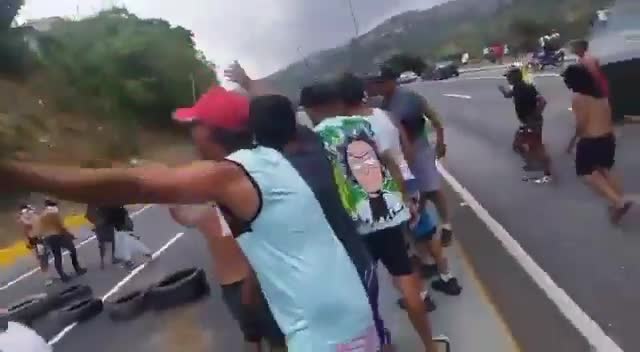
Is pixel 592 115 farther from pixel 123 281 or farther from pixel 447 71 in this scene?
pixel 447 71

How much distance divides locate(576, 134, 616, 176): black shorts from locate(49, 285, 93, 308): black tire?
673 centimetres

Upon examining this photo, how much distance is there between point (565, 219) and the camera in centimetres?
1088

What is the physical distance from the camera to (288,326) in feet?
9.57

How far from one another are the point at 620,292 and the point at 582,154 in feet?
7.62

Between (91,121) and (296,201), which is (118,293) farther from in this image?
(91,121)

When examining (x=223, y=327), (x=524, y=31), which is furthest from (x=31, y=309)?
(x=524, y=31)

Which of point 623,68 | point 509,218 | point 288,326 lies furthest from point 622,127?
point 288,326

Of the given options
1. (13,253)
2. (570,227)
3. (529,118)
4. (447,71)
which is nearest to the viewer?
(570,227)

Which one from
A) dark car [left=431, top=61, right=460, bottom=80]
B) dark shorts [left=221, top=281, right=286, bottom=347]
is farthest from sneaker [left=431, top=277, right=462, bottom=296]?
dark car [left=431, top=61, right=460, bottom=80]

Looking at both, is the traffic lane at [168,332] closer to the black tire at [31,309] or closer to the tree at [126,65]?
the black tire at [31,309]

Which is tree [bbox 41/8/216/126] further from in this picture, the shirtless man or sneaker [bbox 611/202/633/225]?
sneaker [bbox 611/202/633/225]

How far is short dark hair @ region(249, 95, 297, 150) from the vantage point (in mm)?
3004

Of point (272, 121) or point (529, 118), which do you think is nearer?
point (272, 121)

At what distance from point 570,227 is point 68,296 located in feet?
21.5
